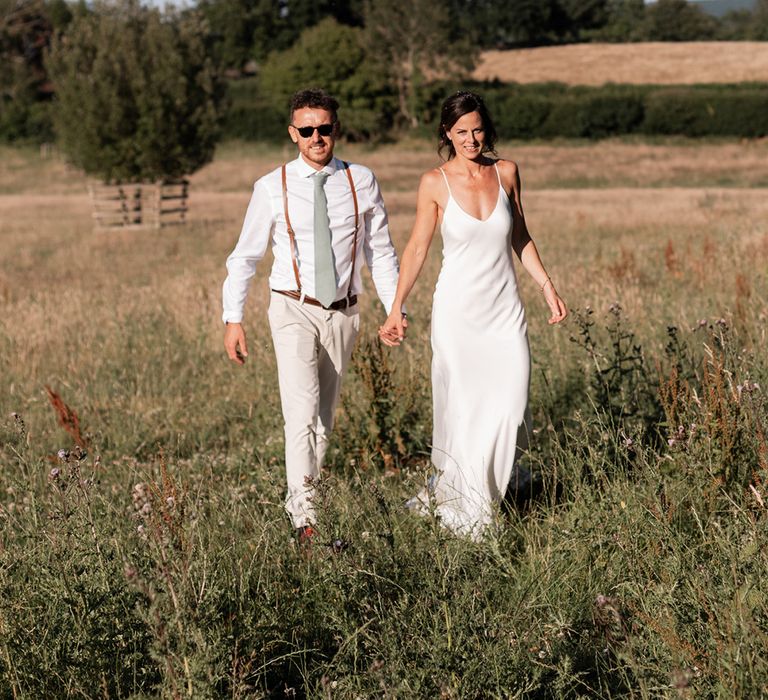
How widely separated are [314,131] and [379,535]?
2.26 metres

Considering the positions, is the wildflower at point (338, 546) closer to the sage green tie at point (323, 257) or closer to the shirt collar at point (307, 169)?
the sage green tie at point (323, 257)

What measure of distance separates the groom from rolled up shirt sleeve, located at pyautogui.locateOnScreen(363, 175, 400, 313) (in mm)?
24

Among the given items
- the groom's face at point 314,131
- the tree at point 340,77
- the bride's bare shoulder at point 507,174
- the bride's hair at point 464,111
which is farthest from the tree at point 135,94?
the tree at point 340,77

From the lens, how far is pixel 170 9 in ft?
95.9

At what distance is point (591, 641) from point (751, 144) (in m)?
51.6

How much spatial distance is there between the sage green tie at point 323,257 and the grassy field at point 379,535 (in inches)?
36.2

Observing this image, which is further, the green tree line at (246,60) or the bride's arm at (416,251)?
the green tree line at (246,60)

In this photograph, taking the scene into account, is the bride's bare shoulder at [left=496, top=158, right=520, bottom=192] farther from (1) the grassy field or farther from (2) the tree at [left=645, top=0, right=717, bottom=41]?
(2) the tree at [left=645, top=0, right=717, bottom=41]

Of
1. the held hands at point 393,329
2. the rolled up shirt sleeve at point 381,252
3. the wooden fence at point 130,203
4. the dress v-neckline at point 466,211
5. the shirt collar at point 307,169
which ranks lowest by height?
the wooden fence at point 130,203

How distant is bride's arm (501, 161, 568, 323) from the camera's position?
488 centimetres

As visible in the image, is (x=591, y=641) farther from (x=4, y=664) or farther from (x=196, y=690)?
(x=4, y=664)

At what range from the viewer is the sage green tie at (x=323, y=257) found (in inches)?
195

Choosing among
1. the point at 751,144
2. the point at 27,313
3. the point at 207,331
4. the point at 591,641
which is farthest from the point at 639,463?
the point at 751,144

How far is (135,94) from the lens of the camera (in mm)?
27047
